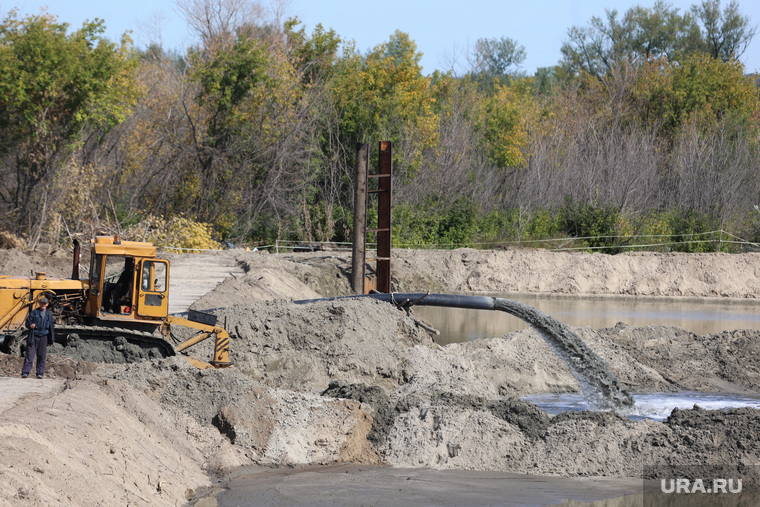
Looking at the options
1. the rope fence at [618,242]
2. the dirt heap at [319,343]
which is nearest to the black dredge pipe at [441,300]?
the dirt heap at [319,343]

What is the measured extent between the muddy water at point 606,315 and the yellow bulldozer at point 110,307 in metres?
9.42

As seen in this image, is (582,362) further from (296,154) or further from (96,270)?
(296,154)

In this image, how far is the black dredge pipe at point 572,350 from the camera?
47.8ft

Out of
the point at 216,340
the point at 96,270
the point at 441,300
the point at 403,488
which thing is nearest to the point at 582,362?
the point at 441,300

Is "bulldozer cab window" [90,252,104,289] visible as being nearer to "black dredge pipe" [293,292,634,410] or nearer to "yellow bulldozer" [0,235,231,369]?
"yellow bulldozer" [0,235,231,369]

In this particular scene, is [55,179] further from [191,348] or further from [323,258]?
[191,348]

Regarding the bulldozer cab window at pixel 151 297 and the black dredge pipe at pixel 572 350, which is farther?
the black dredge pipe at pixel 572 350

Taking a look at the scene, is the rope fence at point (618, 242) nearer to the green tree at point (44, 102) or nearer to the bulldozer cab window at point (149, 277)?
the green tree at point (44, 102)

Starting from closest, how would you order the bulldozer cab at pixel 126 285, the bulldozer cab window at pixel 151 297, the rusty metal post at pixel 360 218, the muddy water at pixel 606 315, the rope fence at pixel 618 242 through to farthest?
the bulldozer cab at pixel 126 285 < the bulldozer cab window at pixel 151 297 < the rusty metal post at pixel 360 218 < the muddy water at pixel 606 315 < the rope fence at pixel 618 242

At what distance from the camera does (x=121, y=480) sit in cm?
824

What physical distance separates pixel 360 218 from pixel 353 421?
11784mm

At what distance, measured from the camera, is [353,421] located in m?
11.1

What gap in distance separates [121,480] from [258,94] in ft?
83.3

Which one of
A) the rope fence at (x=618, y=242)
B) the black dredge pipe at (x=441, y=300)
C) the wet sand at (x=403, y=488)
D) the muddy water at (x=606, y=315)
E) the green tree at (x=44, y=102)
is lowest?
the wet sand at (x=403, y=488)
